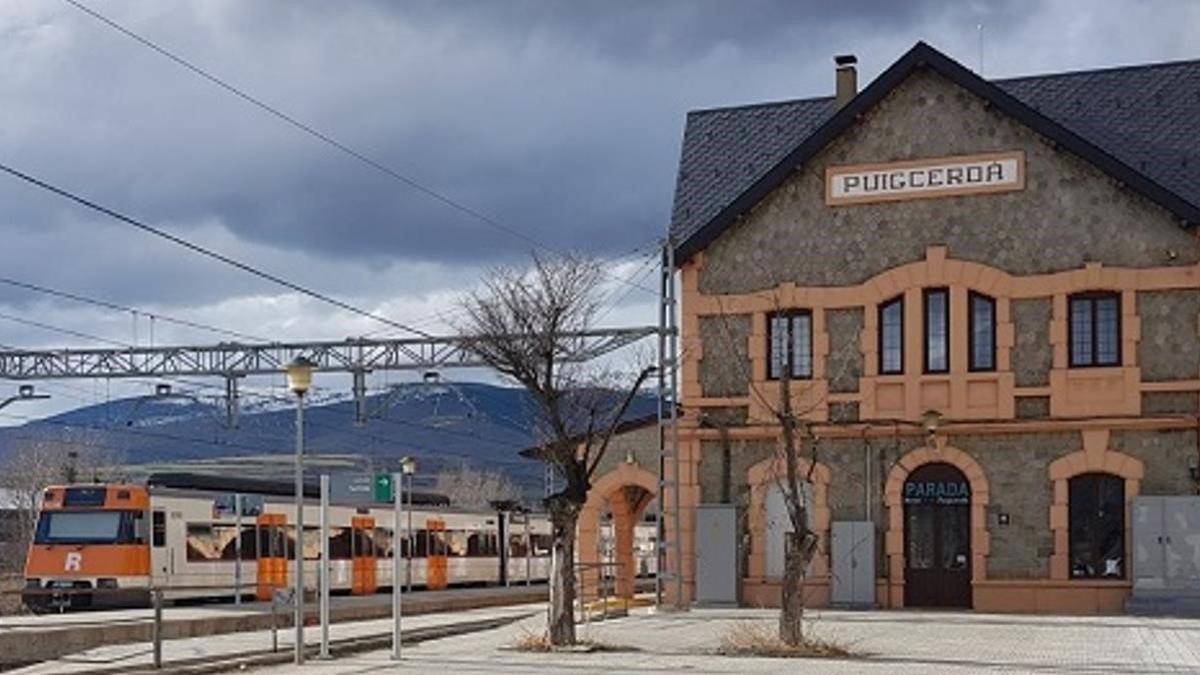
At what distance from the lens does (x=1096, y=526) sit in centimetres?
3491

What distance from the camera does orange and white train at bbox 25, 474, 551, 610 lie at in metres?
37.2

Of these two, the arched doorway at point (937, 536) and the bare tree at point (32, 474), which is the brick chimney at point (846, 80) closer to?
the arched doorway at point (937, 536)

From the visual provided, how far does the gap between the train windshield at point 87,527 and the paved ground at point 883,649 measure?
9335mm

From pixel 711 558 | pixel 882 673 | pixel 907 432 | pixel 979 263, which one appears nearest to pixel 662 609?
pixel 711 558

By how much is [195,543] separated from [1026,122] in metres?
19.5

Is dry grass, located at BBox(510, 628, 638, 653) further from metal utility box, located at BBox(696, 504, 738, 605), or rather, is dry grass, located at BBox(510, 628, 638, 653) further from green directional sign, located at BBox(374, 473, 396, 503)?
green directional sign, located at BBox(374, 473, 396, 503)

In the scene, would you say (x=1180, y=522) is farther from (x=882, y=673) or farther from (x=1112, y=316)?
(x=882, y=673)

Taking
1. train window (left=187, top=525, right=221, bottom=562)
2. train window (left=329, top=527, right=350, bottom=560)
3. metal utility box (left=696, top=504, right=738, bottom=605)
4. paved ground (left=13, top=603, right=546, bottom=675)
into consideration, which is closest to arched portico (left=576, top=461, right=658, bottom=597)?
metal utility box (left=696, top=504, right=738, bottom=605)

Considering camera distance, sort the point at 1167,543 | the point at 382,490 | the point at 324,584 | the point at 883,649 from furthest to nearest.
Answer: the point at 382,490 < the point at 1167,543 < the point at 883,649 < the point at 324,584

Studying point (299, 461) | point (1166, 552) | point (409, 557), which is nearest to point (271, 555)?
point (409, 557)

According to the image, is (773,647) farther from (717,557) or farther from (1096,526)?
(1096,526)

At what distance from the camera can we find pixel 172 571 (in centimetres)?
3809

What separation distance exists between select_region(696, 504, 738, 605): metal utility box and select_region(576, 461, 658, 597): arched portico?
324 centimetres

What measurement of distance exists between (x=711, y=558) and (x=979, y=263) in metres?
8.01
